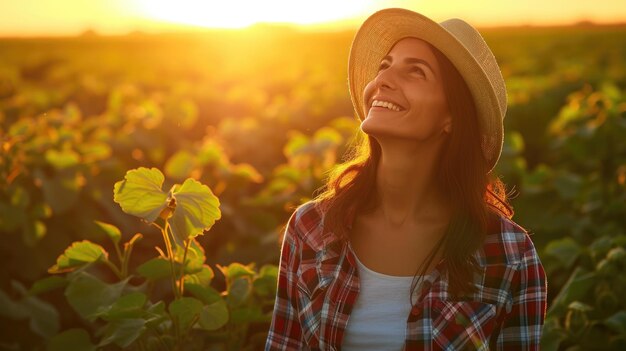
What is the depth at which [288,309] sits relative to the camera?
8.22 ft

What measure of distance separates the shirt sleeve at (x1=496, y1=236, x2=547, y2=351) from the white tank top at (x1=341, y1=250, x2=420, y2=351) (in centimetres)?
27

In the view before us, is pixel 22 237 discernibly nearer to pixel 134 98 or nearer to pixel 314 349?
pixel 314 349

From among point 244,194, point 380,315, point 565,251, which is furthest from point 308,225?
point 244,194

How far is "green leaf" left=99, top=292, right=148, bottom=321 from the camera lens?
2.37 metres

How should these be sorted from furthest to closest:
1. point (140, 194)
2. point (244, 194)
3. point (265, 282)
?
point (244, 194) < point (265, 282) < point (140, 194)

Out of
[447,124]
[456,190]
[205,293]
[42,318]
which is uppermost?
[447,124]

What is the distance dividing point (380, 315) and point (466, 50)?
2.25ft

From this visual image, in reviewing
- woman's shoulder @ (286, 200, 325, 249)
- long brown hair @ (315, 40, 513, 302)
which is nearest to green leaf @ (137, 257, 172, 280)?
woman's shoulder @ (286, 200, 325, 249)

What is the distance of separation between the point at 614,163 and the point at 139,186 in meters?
3.73

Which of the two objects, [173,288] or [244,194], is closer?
[173,288]

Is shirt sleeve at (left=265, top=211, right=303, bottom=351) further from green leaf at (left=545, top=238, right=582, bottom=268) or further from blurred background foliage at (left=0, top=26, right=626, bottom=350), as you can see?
green leaf at (left=545, top=238, right=582, bottom=268)

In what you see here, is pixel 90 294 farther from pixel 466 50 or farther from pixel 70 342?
pixel 466 50

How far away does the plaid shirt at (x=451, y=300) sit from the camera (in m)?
2.25

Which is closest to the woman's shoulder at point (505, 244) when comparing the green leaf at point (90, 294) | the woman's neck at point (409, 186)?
the woman's neck at point (409, 186)
